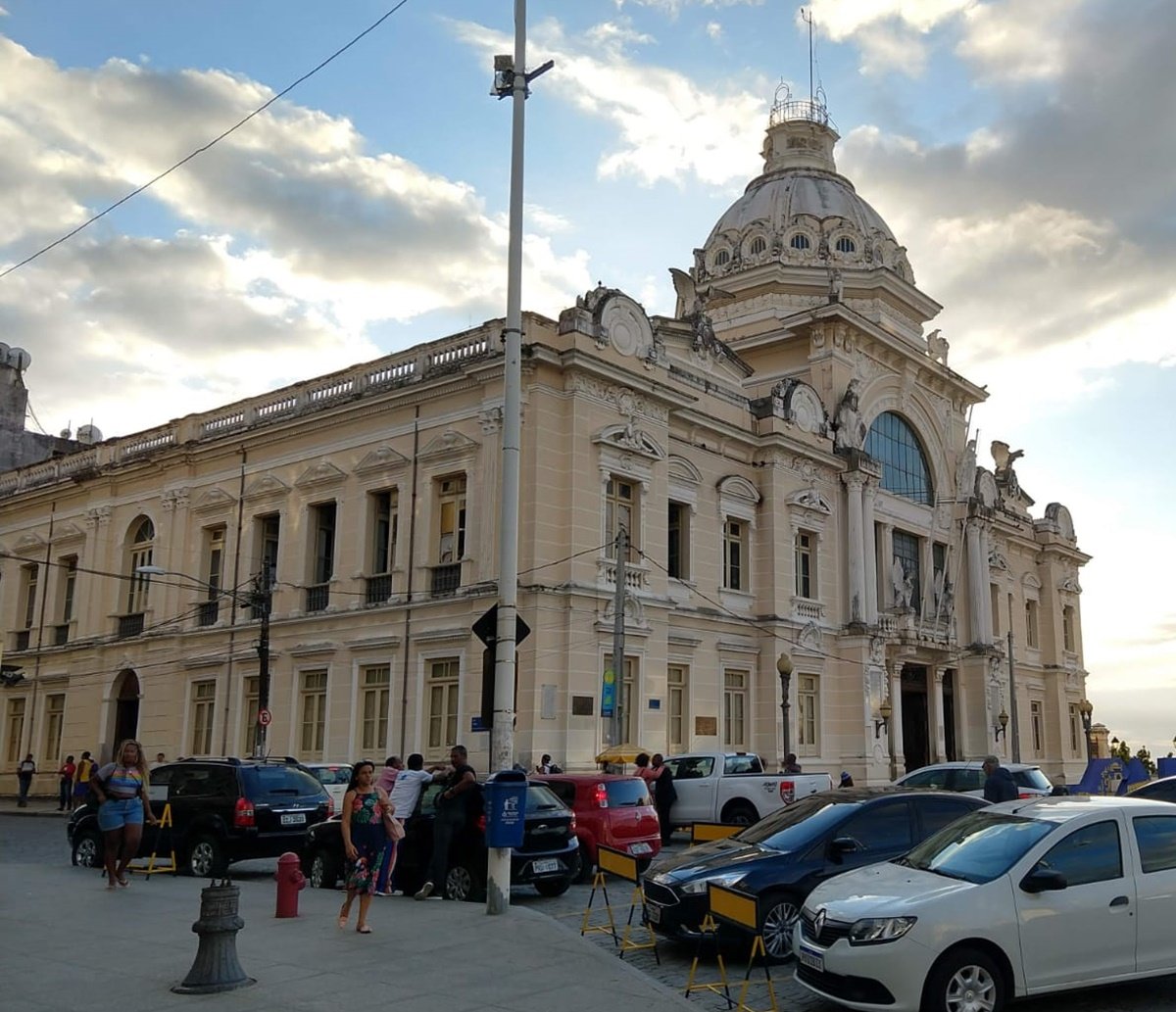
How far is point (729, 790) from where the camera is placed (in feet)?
73.4

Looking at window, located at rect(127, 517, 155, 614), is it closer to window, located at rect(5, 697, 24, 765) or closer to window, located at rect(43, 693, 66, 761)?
window, located at rect(43, 693, 66, 761)

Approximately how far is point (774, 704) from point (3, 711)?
85.9 ft

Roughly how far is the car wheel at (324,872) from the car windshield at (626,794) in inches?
149

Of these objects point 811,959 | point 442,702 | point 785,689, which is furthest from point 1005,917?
point 785,689

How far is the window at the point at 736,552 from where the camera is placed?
33.3 metres

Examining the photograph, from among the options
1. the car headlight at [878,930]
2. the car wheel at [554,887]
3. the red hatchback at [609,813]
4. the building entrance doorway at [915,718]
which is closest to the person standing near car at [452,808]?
the car wheel at [554,887]

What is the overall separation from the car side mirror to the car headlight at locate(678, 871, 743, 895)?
2.85m

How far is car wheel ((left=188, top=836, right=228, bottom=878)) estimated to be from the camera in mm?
16328

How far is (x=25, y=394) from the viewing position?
50219mm

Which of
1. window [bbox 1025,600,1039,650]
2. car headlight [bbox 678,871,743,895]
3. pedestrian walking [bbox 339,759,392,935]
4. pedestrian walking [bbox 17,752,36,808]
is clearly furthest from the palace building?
car headlight [bbox 678,871,743,895]

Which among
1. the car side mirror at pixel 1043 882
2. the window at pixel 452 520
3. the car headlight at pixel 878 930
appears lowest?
the car headlight at pixel 878 930

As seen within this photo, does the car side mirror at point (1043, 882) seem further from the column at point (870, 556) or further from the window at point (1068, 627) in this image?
the window at point (1068, 627)

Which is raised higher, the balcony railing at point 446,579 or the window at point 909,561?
the window at point 909,561

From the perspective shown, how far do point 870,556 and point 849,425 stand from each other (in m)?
4.27
